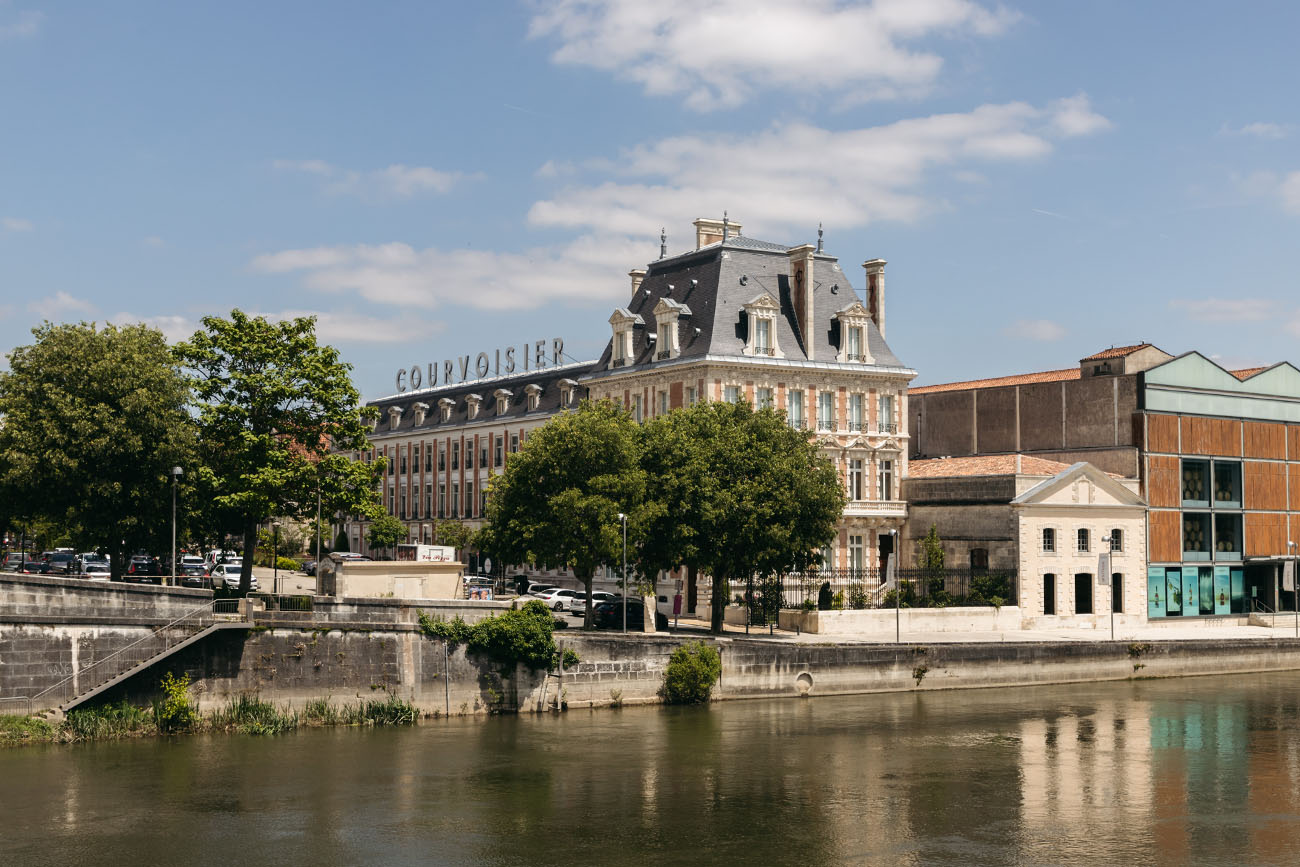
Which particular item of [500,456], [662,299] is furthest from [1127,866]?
[500,456]

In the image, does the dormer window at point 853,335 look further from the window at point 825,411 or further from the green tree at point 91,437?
the green tree at point 91,437

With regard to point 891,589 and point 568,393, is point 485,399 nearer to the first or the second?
point 568,393

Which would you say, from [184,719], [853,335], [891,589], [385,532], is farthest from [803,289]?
[184,719]

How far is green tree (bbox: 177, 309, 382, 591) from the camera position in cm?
5947

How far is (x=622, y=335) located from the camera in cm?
8356

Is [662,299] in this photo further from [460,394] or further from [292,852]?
[292,852]

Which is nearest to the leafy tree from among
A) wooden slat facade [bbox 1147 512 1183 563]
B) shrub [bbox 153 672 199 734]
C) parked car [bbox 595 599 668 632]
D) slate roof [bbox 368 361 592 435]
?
slate roof [bbox 368 361 592 435]

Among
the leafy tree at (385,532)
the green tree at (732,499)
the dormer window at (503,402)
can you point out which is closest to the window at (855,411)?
the green tree at (732,499)

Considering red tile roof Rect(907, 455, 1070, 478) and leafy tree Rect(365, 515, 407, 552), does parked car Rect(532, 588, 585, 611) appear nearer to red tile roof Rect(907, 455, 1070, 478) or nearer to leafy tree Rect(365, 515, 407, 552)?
red tile roof Rect(907, 455, 1070, 478)

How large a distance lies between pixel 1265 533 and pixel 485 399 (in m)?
56.6

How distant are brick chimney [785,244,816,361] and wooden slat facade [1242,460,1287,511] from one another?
95.7ft

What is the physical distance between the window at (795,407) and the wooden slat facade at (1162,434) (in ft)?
67.8

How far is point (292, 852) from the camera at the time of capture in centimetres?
3309

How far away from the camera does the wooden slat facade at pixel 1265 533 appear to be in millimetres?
86688
